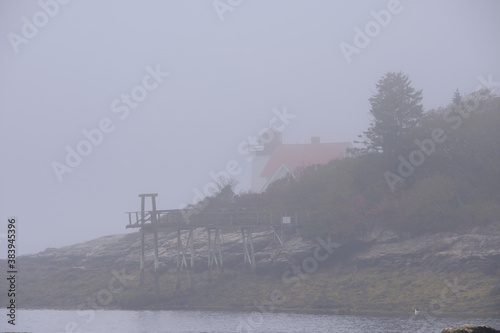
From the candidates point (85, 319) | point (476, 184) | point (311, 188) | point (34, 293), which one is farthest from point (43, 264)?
point (476, 184)

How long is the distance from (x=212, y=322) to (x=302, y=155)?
41624 millimetres

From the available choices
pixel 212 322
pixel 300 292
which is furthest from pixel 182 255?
pixel 212 322

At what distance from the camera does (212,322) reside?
1768 inches

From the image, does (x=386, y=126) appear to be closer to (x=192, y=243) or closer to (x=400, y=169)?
(x=400, y=169)

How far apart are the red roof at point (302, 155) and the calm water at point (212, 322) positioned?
33869 mm

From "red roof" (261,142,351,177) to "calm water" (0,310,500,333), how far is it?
33869mm

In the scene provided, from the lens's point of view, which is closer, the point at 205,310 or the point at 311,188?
the point at 205,310

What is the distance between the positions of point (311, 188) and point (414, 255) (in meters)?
13.7

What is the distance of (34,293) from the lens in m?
60.8

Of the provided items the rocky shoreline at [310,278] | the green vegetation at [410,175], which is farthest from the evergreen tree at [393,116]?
the rocky shoreline at [310,278]

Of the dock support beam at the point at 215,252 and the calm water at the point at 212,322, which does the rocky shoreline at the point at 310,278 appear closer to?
the dock support beam at the point at 215,252

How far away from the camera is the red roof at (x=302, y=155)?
269 ft

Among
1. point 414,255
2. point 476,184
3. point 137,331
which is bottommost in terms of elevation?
point 137,331

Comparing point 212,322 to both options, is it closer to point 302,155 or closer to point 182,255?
point 182,255
